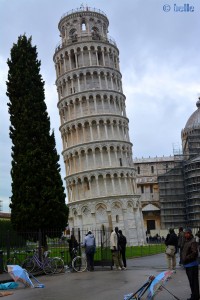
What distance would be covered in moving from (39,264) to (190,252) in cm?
1052

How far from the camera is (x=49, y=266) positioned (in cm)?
1992

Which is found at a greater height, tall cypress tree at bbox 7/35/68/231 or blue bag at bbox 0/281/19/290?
tall cypress tree at bbox 7/35/68/231

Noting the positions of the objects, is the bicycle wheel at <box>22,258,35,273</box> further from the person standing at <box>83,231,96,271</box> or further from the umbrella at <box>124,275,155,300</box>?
the umbrella at <box>124,275,155,300</box>

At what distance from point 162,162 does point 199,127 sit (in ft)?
42.8

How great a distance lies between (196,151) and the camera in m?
80.4

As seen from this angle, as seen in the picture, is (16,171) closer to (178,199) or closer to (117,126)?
(117,126)

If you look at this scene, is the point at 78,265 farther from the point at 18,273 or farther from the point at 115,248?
the point at 18,273

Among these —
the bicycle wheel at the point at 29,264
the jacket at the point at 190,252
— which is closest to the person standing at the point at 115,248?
the bicycle wheel at the point at 29,264

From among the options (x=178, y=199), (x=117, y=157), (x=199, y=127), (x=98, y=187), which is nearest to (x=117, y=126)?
(x=117, y=157)

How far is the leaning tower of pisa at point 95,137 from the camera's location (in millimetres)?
58000

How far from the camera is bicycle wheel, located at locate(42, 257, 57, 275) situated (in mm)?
19859

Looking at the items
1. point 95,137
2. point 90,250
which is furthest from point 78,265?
point 95,137

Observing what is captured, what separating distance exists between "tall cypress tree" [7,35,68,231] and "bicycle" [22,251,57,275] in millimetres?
6124

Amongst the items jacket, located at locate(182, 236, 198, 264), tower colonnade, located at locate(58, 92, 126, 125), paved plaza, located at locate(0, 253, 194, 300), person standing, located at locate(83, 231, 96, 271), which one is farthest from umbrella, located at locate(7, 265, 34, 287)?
tower colonnade, located at locate(58, 92, 126, 125)
